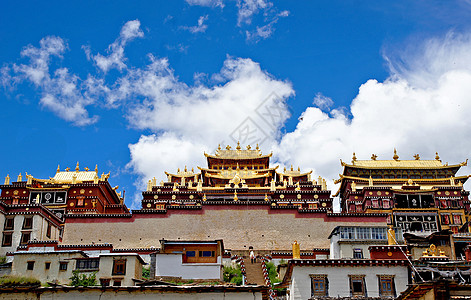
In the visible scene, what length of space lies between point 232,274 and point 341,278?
13406mm

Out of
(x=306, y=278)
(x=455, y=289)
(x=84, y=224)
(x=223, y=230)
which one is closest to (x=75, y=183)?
(x=84, y=224)

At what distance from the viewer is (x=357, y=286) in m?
37.7

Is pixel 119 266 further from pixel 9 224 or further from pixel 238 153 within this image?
pixel 238 153

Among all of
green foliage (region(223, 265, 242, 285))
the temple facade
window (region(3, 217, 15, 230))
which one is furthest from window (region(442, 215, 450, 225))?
window (region(3, 217, 15, 230))

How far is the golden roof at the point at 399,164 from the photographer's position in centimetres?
7843

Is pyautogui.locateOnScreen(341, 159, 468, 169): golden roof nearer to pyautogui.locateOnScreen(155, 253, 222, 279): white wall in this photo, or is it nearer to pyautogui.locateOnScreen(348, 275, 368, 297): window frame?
pyautogui.locateOnScreen(155, 253, 222, 279): white wall

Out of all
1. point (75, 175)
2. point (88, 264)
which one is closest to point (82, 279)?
point (88, 264)

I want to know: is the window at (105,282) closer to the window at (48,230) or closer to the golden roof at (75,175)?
the window at (48,230)

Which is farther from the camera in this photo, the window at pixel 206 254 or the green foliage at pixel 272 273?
the green foliage at pixel 272 273

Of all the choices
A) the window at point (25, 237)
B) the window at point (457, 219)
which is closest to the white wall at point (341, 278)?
the window at point (25, 237)

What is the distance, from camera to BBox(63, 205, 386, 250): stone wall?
6009 centimetres

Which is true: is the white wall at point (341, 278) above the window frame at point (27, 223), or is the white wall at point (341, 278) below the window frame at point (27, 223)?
below

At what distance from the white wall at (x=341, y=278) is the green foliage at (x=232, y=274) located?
30.2 feet

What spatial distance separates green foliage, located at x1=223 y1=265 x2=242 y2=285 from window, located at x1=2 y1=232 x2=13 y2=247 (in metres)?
20.6
